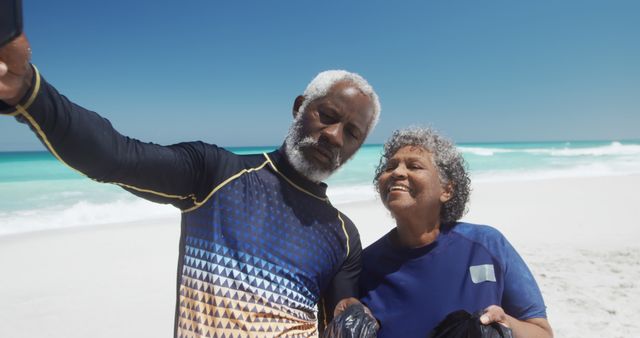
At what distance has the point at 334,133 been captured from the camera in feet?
6.95

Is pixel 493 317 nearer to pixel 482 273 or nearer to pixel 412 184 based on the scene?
pixel 482 273

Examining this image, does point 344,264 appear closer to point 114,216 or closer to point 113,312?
point 113,312

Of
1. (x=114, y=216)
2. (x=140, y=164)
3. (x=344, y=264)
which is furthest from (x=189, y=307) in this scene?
(x=114, y=216)

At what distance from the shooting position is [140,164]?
1583 mm

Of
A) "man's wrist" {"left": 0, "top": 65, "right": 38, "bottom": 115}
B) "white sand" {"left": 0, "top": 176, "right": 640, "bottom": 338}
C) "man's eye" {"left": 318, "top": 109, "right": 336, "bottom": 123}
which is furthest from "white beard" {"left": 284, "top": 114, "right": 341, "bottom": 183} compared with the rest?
"white sand" {"left": 0, "top": 176, "right": 640, "bottom": 338}

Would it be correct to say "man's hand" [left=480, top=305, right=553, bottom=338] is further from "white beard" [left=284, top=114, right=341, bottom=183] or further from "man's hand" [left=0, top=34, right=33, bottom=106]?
"man's hand" [left=0, top=34, right=33, bottom=106]

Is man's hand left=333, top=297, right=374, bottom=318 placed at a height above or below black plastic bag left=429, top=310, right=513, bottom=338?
above

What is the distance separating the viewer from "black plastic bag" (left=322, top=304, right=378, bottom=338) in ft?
6.07

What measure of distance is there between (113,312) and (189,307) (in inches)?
159

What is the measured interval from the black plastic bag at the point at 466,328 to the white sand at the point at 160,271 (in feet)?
9.88

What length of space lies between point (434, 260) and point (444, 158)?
0.67 metres

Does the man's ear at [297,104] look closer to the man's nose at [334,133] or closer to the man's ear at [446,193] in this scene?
the man's nose at [334,133]

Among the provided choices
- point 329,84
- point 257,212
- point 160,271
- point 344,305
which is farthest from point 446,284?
point 160,271

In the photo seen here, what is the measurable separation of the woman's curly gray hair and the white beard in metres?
0.58
